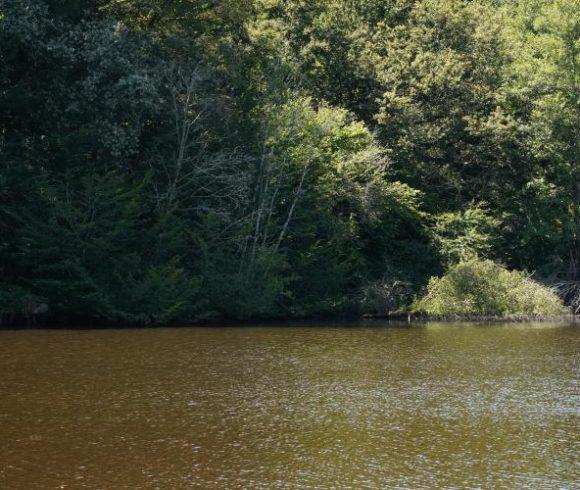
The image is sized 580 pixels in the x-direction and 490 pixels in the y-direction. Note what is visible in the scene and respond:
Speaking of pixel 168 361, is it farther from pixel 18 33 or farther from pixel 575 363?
pixel 18 33

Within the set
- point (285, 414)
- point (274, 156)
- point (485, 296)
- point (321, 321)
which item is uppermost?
point (274, 156)

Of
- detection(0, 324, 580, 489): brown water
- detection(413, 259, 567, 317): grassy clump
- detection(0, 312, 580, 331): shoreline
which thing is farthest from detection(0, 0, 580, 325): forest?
detection(0, 324, 580, 489): brown water

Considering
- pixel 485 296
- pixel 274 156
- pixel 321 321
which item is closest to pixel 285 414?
pixel 321 321

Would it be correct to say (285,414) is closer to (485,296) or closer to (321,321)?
(321,321)

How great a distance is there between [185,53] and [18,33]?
579 centimetres

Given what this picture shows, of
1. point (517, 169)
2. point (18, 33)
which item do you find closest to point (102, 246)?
point (18, 33)

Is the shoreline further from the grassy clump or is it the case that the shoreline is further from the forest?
the forest

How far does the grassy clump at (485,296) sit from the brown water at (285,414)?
8.01 meters

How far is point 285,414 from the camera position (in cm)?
1121

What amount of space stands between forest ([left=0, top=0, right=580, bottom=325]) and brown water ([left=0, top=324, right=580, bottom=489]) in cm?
524

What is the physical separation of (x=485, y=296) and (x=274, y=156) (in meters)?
7.92

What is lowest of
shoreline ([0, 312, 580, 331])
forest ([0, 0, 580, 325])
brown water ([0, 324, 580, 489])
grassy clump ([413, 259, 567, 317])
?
brown water ([0, 324, 580, 489])

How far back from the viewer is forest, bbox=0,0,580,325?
23.5 metres

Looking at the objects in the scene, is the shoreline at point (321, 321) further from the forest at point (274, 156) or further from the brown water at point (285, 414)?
the brown water at point (285, 414)
